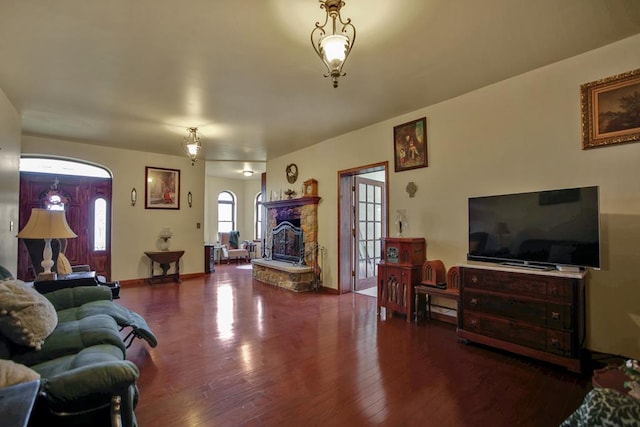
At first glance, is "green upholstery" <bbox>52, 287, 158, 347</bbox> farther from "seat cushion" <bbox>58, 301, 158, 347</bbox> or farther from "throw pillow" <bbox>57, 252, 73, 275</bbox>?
"throw pillow" <bbox>57, 252, 73, 275</bbox>

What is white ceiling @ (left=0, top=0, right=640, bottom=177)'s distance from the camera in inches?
84.8

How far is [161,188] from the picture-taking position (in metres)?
6.46

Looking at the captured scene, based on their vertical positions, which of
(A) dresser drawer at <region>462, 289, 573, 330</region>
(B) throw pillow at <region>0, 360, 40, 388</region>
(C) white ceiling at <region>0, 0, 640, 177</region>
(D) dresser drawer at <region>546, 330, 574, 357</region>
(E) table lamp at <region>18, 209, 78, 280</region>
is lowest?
(D) dresser drawer at <region>546, 330, 574, 357</region>

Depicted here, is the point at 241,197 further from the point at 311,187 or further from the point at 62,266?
the point at 62,266

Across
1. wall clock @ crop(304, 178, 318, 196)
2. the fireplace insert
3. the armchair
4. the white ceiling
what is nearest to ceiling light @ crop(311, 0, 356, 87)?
the white ceiling

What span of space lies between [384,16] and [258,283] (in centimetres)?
520

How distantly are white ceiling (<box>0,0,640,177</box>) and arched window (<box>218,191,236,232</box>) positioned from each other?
5814mm

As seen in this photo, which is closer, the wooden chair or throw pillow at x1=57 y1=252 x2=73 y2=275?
the wooden chair

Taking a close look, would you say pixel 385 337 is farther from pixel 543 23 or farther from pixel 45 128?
pixel 45 128

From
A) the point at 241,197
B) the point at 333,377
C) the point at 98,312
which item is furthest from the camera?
the point at 241,197

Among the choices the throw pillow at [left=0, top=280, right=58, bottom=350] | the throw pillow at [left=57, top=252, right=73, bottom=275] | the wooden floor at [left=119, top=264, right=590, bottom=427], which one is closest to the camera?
the throw pillow at [left=0, top=280, right=58, bottom=350]

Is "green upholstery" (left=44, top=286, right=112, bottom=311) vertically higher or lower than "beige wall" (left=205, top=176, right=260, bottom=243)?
lower

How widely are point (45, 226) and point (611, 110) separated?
5347 mm

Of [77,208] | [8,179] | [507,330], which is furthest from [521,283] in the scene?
[77,208]
